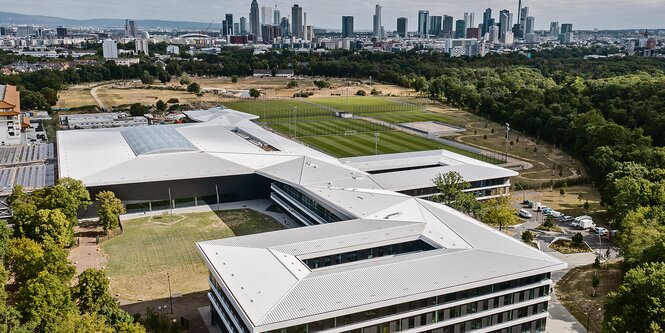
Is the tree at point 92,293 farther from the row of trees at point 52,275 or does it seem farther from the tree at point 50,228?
the tree at point 50,228

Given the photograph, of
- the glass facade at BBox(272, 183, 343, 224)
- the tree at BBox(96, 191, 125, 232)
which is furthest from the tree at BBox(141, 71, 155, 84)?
the tree at BBox(96, 191, 125, 232)

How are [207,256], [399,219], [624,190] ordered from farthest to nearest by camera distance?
[624,190]
[399,219]
[207,256]

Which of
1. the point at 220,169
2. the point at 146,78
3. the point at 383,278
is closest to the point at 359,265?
the point at 383,278

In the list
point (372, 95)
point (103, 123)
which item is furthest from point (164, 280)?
point (372, 95)

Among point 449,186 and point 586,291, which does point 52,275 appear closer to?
point 449,186

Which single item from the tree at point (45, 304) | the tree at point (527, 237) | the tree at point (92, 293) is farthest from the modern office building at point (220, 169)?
the tree at point (45, 304)

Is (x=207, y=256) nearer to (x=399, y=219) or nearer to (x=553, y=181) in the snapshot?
(x=399, y=219)

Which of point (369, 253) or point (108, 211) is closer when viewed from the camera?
point (369, 253)
